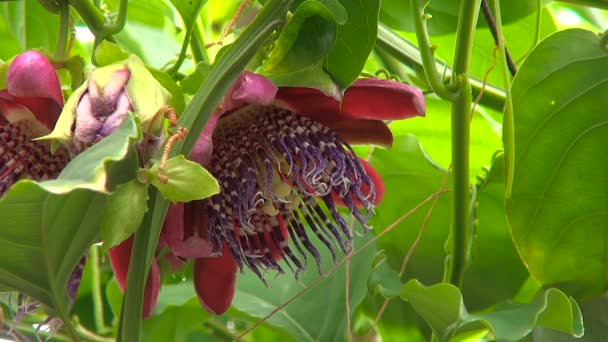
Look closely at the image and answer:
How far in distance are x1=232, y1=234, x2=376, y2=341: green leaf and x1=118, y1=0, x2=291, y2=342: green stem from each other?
30cm

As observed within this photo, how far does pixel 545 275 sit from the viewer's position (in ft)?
A: 2.37

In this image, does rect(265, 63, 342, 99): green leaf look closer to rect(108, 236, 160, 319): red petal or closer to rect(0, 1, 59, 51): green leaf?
rect(108, 236, 160, 319): red petal

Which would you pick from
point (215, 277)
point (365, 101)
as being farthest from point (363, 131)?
point (215, 277)

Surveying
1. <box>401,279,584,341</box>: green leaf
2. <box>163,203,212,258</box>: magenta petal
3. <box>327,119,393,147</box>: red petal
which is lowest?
<box>401,279,584,341</box>: green leaf

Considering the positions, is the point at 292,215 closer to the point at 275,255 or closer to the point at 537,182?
the point at 275,255

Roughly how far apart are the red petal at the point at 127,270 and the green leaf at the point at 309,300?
198 mm

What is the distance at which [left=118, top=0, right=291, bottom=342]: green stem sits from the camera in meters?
0.48

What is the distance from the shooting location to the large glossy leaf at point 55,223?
15.8 inches

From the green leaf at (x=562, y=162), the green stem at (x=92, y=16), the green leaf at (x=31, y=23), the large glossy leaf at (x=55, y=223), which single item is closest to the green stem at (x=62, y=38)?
the green stem at (x=92, y=16)

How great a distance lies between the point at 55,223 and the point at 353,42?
8.7 inches

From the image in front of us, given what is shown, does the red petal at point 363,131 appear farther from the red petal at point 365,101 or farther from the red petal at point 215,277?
the red petal at point 215,277

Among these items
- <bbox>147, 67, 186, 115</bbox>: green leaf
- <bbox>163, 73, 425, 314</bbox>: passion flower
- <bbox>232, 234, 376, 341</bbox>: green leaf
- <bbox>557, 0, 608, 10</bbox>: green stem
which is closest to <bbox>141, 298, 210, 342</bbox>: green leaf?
<bbox>232, 234, 376, 341</bbox>: green leaf

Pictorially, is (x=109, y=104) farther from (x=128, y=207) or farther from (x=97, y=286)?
(x=97, y=286)

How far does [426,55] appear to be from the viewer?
2.02ft
